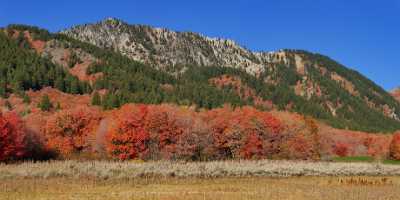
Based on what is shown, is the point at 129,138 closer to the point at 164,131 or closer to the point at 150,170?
the point at 164,131

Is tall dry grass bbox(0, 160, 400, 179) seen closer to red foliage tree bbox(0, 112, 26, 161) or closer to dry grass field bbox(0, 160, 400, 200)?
dry grass field bbox(0, 160, 400, 200)

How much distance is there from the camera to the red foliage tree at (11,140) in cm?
11269

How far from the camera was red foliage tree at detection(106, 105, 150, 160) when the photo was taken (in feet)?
410

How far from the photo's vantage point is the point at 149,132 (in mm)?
128875

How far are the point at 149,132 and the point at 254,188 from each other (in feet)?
259

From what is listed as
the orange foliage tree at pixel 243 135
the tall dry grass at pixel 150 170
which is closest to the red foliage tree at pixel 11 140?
the orange foliage tree at pixel 243 135

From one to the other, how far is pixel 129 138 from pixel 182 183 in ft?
232

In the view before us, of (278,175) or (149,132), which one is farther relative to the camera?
(149,132)

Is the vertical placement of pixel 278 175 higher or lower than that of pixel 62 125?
lower

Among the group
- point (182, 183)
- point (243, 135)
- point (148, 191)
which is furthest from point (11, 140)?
point (148, 191)

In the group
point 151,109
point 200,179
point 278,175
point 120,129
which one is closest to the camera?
point 200,179

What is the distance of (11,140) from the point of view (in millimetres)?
115562

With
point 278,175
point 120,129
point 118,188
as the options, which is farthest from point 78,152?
point 118,188

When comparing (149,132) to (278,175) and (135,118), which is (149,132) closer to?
(135,118)
